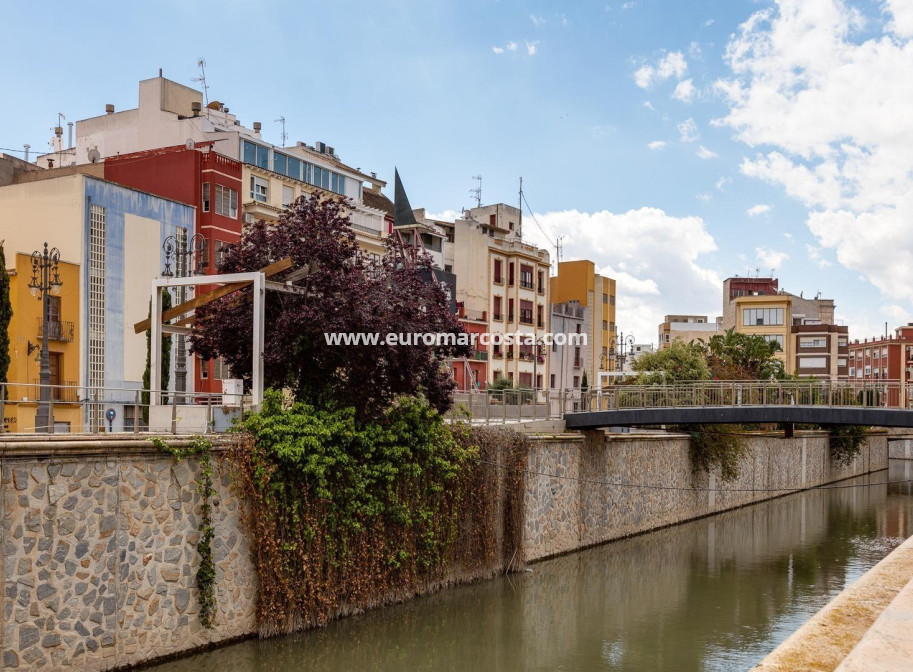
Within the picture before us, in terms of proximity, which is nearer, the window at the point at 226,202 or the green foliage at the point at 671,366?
the window at the point at 226,202

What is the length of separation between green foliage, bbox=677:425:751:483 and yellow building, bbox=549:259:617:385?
98.9 ft

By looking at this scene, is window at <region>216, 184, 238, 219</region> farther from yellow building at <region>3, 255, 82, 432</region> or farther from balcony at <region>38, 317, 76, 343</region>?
balcony at <region>38, 317, 76, 343</region>

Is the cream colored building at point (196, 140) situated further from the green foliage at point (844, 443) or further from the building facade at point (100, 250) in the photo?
the green foliage at point (844, 443)

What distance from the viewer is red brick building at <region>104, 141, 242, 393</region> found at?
4006cm

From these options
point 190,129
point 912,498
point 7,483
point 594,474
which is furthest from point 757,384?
point 912,498

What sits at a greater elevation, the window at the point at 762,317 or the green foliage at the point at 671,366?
the window at the point at 762,317

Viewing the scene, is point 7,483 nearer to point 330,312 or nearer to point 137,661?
point 137,661

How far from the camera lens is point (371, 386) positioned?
784 inches

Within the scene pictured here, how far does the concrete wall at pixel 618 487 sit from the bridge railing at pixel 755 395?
6.33ft

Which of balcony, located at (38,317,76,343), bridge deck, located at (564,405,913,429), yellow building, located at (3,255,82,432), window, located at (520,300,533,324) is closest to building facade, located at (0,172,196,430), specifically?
yellow building, located at (3,255,82,432)

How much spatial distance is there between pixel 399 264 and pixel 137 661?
10225 mm

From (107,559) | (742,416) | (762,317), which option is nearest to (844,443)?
(762,317)

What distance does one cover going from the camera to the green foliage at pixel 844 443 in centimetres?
6103

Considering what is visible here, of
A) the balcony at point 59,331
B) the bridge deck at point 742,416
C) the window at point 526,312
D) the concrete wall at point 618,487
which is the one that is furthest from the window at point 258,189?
the window at point 526,312
